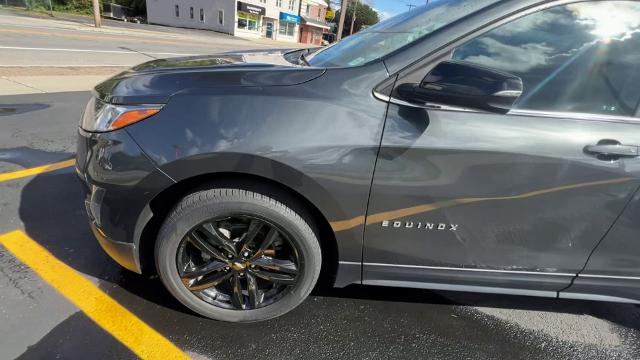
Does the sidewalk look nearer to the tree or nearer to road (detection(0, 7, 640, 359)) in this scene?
road (detection(0, 7, 640, 359))

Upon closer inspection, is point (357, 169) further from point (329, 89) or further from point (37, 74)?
point (37, 74)

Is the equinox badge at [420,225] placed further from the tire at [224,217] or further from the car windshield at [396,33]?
the car windshield at [396,33]

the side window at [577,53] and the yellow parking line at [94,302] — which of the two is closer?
the side window at [577,53]

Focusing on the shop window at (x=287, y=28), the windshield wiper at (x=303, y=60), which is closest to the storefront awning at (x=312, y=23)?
the shop window at (x=287, y=28)

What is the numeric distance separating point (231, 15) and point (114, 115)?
43.2 metres

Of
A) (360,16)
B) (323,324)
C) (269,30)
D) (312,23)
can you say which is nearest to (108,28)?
(269,30)

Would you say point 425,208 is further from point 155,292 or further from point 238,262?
point 155,292

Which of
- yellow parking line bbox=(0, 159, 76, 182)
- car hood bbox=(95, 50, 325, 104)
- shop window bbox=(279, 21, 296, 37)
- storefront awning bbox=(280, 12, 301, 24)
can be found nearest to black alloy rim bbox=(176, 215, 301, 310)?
car hood bbox=(95, 50, 325, 104)

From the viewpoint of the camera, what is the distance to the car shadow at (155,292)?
2.30 meters

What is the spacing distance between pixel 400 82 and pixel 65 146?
4.29 meters

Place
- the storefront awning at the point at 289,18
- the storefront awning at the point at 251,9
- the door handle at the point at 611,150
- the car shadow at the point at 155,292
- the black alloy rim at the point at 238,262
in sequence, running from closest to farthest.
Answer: the door handle at the point at 611,150, the black alloy rim at the point at 238,262, the car shadow at the point at 155,292, the storefront awning at the point at 251,9, the storefront awning at the point at 289,18

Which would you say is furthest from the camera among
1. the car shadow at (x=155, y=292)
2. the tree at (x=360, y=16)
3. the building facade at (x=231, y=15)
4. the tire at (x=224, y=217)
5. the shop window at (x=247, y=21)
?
the tree at (x=360, y=16)

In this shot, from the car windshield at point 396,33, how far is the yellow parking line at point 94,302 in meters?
1.66

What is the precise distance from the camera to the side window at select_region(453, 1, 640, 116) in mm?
1689
